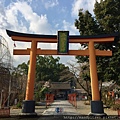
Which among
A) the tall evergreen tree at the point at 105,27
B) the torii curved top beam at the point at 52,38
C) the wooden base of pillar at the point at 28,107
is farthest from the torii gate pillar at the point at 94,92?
the wooden base of pillar at the point at 28,107

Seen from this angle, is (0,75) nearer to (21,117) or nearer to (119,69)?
(21,117)

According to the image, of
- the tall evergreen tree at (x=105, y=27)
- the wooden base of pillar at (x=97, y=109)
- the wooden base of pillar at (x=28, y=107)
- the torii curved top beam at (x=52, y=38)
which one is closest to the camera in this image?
the wooden base of pillar at (x=97, y=109)

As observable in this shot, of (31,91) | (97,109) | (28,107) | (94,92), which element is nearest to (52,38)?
(31,91)

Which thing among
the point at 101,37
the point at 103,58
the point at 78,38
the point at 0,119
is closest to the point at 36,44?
the point at 78,38

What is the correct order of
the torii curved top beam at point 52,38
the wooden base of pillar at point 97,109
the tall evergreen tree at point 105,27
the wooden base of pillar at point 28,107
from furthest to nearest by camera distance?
the tall evergreen tree at point 105,27 → the torii curved top beam at point 52,38 → the wooden base of pillar at point 28,107 → the wooden base of pillar at point 97,109

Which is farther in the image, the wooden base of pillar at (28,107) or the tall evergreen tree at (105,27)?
the tall evergreen tree at (105,27)

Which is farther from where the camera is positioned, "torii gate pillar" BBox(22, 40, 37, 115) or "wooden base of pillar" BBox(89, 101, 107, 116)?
"torii gate pillar" BBox(22, 40, 37, 115)

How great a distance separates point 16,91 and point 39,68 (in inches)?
1271

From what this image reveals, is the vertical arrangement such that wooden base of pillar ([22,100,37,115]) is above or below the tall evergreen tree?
below

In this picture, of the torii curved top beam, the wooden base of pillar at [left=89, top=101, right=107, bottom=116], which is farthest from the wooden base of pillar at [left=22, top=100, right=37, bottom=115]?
the torii curved top beam

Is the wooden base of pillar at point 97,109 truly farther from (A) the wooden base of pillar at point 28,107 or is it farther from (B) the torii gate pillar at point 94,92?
(A) the wooden base of pillar at point 28,107

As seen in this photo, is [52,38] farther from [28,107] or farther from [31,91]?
[28,107]

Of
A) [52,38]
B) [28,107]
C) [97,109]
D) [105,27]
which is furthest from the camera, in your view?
[105,27]

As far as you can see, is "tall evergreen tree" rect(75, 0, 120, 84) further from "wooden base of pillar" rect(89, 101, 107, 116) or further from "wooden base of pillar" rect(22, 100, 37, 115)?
"wooden base of pillar" rect(22, 100, 37, 115)
